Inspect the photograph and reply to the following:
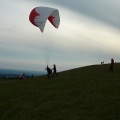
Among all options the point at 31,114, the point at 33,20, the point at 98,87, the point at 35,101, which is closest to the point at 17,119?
the point at 31,114

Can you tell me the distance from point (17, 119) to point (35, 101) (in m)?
6.76

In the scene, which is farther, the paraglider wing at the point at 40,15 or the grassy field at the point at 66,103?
the paraglider wing at the point at 40,15

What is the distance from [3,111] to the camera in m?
30.9

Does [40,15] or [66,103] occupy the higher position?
[40,15]

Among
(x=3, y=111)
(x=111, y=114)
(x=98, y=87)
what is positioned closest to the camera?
(x=111, y=114)

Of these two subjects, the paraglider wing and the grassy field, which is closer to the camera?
the grassy field

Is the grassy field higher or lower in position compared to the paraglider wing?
lower

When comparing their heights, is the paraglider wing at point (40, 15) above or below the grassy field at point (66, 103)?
above

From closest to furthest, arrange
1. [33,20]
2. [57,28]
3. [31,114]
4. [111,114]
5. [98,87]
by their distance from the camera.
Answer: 1. [111,114]
2. [31,114]
3. [98,87]
4. [33,20]
5. [57,28]

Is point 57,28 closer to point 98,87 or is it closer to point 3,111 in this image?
point 98,87

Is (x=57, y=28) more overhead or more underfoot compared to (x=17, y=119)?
more overhead

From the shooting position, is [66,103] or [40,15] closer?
[66,103]

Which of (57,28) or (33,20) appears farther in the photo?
(57,28)

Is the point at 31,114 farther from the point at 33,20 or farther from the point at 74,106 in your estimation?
the point at 33,20
